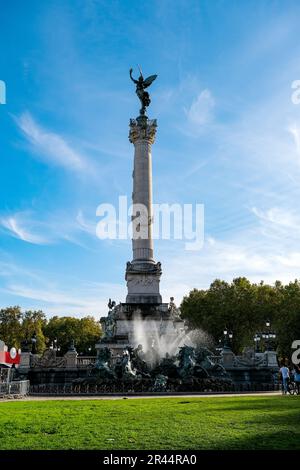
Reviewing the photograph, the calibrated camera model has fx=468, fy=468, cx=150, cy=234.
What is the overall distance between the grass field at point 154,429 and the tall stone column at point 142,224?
1102 inches

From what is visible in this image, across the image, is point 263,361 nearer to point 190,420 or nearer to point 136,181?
point 136,181

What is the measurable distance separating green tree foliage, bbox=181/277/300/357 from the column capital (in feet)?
88.5

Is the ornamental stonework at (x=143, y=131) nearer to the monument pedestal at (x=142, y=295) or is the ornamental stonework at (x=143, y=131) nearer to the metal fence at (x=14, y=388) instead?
the monument pedestal at (x=142, y=295)

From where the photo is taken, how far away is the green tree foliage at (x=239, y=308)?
62531 mm

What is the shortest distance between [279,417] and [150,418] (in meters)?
3.34

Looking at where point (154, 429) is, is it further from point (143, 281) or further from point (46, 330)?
point (46, 330)

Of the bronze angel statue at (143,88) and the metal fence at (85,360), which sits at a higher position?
the bronze angel statue at (143,88)

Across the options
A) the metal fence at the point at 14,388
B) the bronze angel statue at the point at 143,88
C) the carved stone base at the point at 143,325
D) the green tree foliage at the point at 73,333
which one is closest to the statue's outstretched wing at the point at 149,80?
the bronze angel statue at the point at 143,88

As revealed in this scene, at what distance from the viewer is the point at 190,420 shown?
11609 millimetres

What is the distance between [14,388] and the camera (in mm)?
24391

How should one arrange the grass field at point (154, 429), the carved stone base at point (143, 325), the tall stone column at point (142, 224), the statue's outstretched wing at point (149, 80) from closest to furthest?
the grass field at point (154, 429), the carved stone base at point (143, 325), the tall stone column at point (142, 224), the statue's outstretched wing at point (149, 80)

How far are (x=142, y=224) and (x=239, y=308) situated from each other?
86.0ft

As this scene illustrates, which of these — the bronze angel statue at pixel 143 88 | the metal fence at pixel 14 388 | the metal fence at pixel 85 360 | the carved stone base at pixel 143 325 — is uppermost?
the bronze angel statue at pixel 143 88
